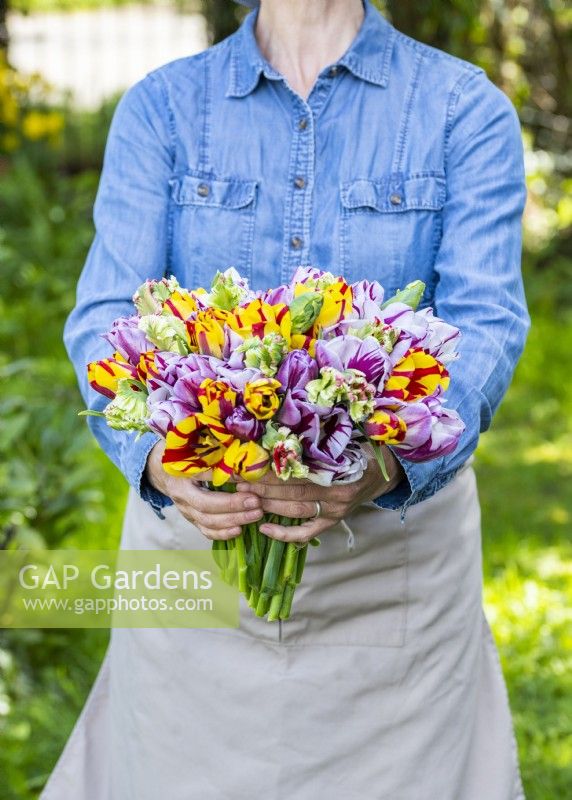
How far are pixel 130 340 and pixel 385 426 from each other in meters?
0.40

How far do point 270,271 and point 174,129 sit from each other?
1.08ft

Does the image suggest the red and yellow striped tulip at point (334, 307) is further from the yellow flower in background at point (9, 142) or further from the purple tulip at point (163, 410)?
the yellow flower in background at point (9, 142)

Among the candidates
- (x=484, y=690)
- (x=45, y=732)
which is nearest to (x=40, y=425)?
(x=45, y=732)

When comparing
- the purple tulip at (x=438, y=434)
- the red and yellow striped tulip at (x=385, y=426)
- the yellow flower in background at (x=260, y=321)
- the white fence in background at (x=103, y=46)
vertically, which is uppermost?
the yellow flower in background at (x=260, y=321)

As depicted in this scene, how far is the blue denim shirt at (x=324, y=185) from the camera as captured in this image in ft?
6.40

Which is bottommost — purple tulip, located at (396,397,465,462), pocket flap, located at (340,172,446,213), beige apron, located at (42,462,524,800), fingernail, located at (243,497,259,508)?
beige apron, located at (42,462,524,800)

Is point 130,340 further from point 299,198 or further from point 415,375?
point 299,198

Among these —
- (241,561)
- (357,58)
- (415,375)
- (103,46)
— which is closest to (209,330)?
→ (415,375)

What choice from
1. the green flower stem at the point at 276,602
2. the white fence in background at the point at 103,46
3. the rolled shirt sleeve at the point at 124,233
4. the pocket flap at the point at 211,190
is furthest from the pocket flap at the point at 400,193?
the white fence in background at the point at 103,46

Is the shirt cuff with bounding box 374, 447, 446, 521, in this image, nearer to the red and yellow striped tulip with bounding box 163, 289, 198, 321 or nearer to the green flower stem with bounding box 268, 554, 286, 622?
the green flower stem with bounding box 268, 554, 286, 622

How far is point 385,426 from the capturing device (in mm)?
1504

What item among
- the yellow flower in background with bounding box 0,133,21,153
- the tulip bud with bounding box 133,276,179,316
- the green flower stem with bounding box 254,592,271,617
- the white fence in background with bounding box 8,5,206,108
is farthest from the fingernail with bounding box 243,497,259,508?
the white fence in background with bounding box 8,5,206,108

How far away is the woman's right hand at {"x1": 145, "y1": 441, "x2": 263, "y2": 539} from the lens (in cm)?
168

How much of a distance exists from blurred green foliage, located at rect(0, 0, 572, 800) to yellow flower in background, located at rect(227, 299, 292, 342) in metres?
1.60
